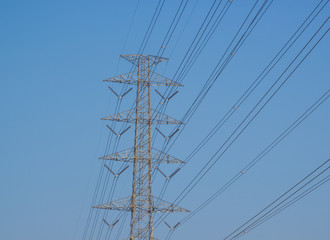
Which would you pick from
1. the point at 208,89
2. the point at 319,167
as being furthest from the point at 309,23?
the point at 208,89

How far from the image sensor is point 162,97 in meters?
41.7

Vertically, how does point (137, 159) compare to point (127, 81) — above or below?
below

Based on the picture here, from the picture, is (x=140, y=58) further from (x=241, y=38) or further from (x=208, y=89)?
(x=241, y=38)

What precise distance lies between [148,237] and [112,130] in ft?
27.1

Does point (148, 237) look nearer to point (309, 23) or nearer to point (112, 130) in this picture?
point (112, 130)

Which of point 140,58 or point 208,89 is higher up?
point 140,58

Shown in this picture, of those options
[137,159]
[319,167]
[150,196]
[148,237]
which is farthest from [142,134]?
[319,167]

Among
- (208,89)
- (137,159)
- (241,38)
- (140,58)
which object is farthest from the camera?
(140,58)

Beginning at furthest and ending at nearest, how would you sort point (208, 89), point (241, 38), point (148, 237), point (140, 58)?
point (140, 58), point (148, 237), point (208, 89), point (241, 38)

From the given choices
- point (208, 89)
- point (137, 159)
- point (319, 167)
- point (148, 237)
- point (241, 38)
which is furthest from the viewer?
point (137, 159)

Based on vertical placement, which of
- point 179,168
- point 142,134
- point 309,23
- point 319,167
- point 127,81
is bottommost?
point 319,167

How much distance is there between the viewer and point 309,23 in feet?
67.8

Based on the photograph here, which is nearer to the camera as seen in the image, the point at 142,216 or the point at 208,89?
the point at 208,89

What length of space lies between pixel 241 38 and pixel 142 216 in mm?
19542
